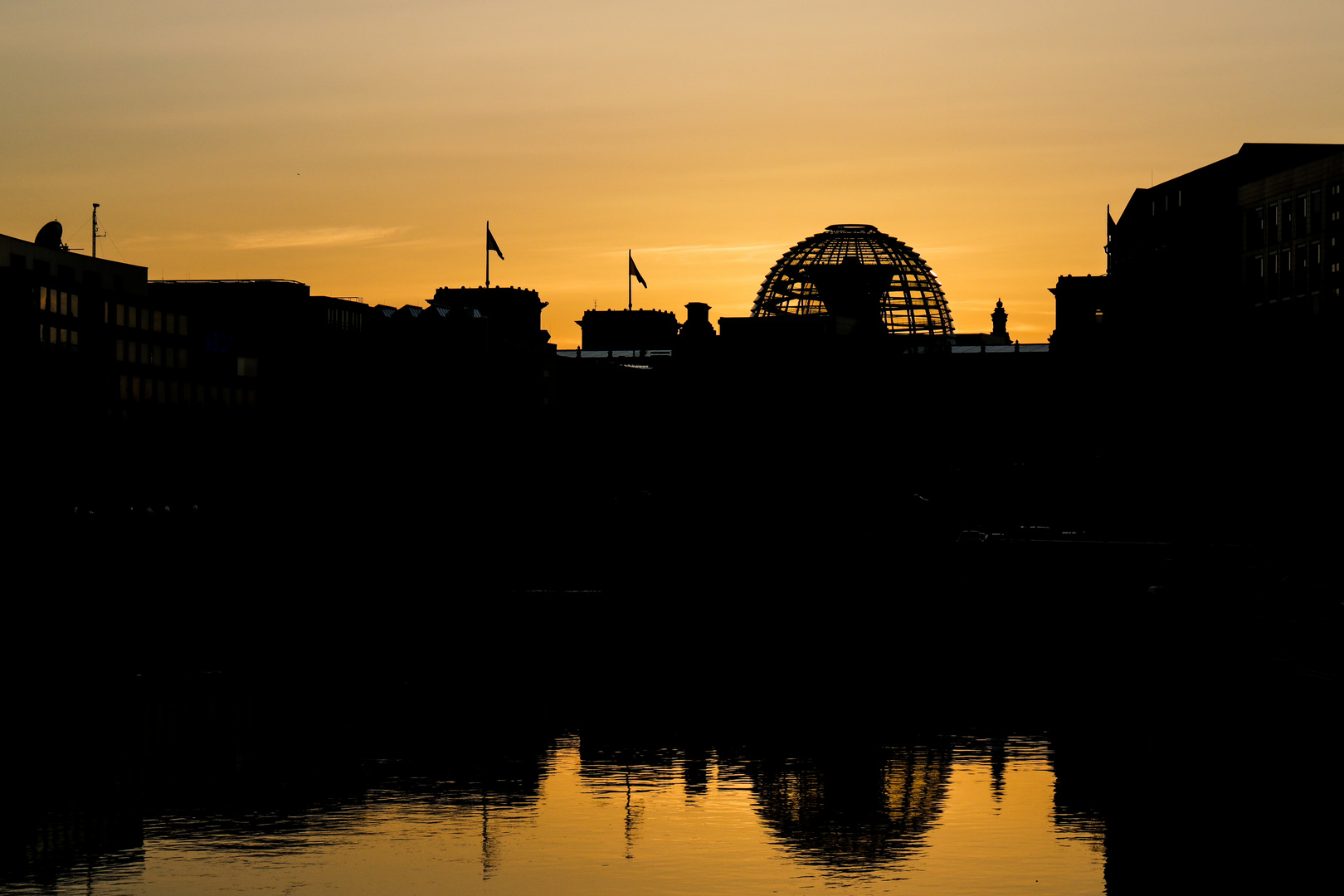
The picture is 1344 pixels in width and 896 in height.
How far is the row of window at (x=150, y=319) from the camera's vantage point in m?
164

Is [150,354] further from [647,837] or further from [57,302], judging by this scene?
[647,837]

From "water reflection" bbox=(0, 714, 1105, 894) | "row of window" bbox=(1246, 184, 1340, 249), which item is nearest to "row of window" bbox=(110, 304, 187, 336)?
"row of window" bbox=(1246, 184, 1340, 249)

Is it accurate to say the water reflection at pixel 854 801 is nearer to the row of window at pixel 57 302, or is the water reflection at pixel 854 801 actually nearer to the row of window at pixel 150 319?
the row of window at pixel 57 302

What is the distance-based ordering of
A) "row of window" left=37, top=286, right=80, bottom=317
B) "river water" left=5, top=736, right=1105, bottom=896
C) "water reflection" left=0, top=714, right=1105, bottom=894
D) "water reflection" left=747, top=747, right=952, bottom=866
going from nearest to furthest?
"river water" left=5, top=736, right=1105, bottom=896
"water reflection" left=0, top=714, right=1105, bottom=894
"water reflection" left=747, top=747, right=952, bottom=866
"row of window" left=37, top=286, right=80, bottom=317

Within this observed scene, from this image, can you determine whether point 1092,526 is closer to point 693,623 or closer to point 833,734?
point 693,623

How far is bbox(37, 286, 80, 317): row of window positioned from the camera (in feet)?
500

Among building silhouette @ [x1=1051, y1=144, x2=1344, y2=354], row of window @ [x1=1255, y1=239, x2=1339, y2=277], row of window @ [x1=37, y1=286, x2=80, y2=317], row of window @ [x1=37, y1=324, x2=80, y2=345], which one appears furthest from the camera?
row of window @ [x1=1255, y1=239, x2=1339, y2=277]

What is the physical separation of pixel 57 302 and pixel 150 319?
14.3 m

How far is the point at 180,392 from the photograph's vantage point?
174250mm

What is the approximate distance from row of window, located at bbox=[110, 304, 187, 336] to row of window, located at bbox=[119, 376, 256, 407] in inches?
187

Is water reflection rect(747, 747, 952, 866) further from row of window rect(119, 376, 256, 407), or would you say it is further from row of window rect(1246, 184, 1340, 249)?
row of window rect(119, 376, 256, 407)

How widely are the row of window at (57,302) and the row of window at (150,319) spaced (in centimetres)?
329

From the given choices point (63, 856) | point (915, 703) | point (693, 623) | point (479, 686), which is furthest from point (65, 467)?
point (63, 856)

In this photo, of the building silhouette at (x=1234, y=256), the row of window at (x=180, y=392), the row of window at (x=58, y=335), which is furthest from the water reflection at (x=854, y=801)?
the row of window at (x=180, y=392)
